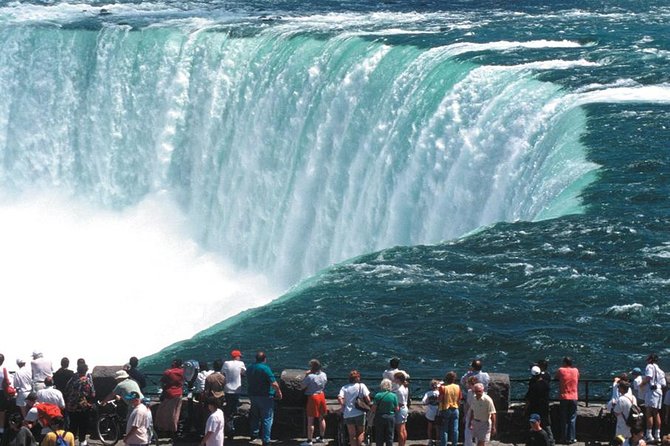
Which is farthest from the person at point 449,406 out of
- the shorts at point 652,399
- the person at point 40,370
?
the person at point 40,370

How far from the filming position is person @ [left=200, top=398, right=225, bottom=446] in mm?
23875

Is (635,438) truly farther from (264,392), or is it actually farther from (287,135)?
(287,135)

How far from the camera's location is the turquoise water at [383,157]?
33094mm

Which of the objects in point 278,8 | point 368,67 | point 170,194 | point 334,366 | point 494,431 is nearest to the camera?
point 494,431

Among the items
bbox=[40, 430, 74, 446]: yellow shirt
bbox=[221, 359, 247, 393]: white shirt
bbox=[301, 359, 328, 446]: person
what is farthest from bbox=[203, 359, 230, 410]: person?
bbox=[40, 430, 74, 446]: yellow shirt

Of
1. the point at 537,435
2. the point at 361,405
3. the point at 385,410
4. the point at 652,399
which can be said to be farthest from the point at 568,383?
the point at 361,405

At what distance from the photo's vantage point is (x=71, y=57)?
59.1 metres

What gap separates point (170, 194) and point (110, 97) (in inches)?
185

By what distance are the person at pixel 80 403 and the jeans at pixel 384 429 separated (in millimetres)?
4864

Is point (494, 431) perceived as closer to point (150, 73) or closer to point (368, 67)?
point (368, 67)

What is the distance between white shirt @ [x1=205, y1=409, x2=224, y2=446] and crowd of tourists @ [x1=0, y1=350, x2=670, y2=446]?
16 millimetres

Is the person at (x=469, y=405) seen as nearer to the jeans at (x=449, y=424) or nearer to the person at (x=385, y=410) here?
the jeans at (x=449, y=424)

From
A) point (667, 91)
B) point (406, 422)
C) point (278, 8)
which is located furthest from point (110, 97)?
point (406, 422)

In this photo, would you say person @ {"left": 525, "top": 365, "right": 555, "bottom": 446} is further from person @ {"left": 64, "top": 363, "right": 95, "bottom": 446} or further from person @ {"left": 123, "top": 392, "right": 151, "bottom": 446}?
person @ {"left": 64, "top": 363, "right": 95, "bottom": 446}
